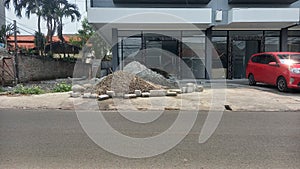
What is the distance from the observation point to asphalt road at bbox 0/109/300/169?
12.7ft

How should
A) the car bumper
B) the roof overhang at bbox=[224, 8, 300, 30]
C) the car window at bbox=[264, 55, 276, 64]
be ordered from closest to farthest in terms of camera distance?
the car bumper, the car window at bbox=[264, 55, 276, 64], the roof overhang at bbox=[224, 8, 300, 30]

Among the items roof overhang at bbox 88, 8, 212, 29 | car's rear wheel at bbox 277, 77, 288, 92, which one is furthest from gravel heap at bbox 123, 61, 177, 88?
car's rear wheel at bbox 277, 77, 288, 92

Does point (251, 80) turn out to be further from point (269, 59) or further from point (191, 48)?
point (191, 48)

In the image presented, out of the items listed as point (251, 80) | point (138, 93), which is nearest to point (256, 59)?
point (251, 80)

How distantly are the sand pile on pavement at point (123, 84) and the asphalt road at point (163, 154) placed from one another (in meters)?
3.51

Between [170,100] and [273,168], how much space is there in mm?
5914

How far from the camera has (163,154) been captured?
4242 mm

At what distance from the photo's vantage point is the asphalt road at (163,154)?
386 centimetres

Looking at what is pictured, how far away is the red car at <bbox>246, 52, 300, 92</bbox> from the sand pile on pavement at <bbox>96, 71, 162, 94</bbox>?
17.0ft

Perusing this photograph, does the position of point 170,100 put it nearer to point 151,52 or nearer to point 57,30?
point 151,52

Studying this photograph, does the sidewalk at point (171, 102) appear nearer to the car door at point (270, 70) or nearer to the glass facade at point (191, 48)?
the car door at point (270, 70)

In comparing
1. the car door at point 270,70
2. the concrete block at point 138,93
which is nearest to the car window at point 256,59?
the car door at point 270,70

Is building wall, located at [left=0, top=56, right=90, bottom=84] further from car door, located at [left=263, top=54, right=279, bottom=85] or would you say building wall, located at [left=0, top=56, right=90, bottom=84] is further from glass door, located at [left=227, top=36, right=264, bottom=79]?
car door, located at [left=263, top=54, right=279, bottom=85]

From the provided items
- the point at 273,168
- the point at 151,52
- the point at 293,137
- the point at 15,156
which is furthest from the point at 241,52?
the point at 15,156
